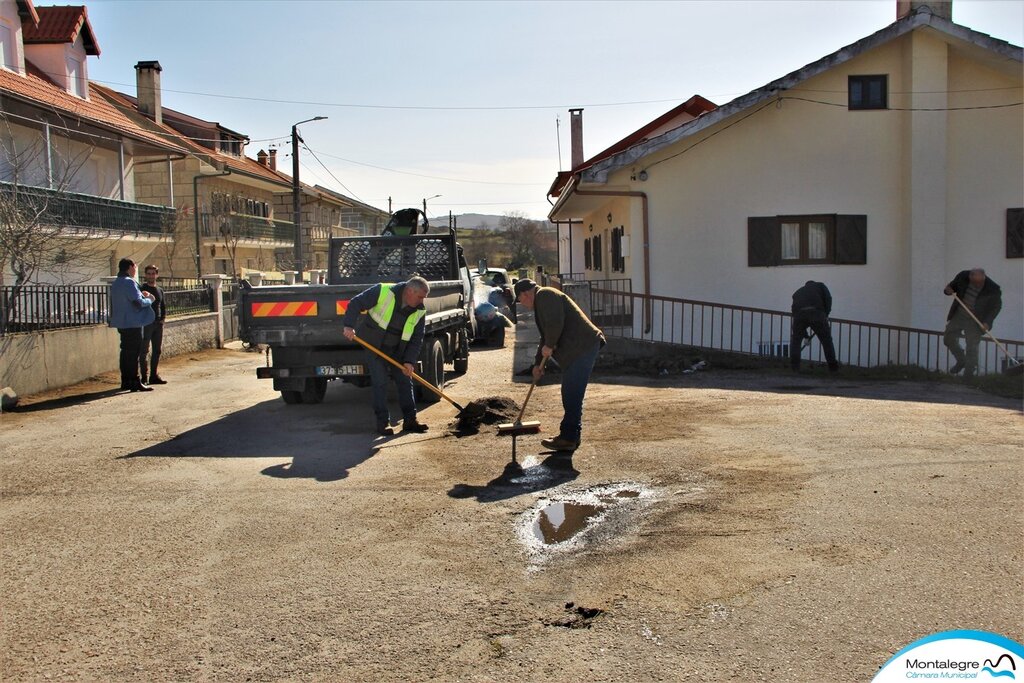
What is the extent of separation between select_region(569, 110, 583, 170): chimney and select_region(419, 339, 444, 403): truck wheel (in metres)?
22.0

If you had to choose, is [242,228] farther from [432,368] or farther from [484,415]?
[484,415]

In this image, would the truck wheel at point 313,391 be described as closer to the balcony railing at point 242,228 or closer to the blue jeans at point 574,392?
the blue jeans at point 574,392

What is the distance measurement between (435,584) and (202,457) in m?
4.20

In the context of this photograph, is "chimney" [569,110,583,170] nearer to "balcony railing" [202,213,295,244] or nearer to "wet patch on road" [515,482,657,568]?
"balcony railing" [202,213,295,244]

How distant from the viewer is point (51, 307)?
1327cm

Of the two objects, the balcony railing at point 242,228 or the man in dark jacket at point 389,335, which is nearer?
the man in dark jacket at point 389,335

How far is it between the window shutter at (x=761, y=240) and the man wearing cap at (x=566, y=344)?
879cm

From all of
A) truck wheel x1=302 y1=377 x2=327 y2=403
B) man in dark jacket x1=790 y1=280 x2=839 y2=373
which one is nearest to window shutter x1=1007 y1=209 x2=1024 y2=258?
man in dark jacket x1=790 y1=280 x2=839 y2=373

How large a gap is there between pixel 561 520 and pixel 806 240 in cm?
1180

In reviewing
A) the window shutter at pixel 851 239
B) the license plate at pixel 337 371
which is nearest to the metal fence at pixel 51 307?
the license plate at pixel 337 371

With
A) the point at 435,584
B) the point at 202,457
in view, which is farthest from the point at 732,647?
the point at 202,457

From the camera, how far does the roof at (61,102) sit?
19656 millimetres

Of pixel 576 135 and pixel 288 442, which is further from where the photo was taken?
pixel 576 135

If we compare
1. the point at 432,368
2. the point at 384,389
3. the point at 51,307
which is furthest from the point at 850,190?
the point at 51,307
